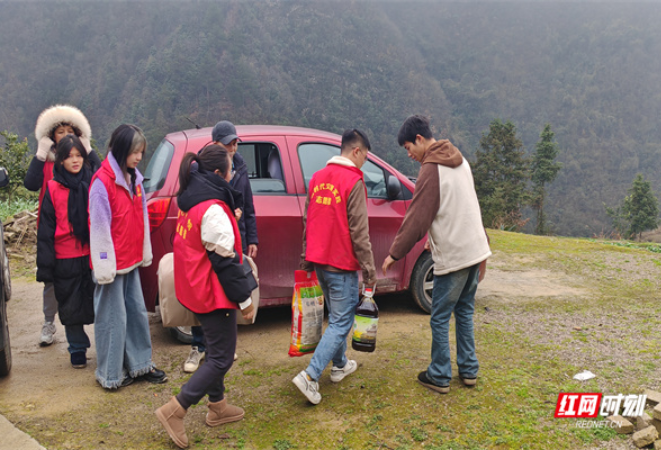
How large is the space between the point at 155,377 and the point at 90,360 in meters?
0.81

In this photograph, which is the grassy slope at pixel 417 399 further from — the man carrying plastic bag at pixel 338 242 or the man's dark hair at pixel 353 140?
the man's dark hair at pixel 353 140

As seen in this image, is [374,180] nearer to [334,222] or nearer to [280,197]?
[280,197]

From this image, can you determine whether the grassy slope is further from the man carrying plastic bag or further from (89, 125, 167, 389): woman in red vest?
the man carrying plastic bag

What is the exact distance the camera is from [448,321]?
3561 millimetres

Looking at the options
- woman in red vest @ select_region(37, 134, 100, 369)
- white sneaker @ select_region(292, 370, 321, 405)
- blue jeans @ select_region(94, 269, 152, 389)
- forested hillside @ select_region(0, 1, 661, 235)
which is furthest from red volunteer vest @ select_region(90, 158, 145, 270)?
forested hillside @ select_region(0, 1, 661, 235)

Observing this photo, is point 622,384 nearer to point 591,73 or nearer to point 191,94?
point 191,94

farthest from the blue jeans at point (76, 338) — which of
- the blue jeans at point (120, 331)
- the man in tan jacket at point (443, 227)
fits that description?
the man in tan jacket at point (443, 227)

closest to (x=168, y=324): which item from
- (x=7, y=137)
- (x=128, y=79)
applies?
(x=7, y=137)

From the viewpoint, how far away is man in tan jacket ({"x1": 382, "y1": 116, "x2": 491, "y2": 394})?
349 centimetres

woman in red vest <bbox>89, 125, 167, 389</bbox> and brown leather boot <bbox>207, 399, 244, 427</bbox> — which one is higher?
woman in red vest <bbox>89, 125, 167, 389</bbox>

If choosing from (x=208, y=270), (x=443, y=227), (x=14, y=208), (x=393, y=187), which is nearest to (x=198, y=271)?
(x=208, y=270)

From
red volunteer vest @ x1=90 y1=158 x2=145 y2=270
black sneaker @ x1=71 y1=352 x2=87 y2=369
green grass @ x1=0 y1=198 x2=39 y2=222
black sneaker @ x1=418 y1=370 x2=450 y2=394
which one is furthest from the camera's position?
green grass @ x1=0 y1=198 x2=39 y2=222

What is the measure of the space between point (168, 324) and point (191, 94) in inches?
2626

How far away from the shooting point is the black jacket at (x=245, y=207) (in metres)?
4.17
